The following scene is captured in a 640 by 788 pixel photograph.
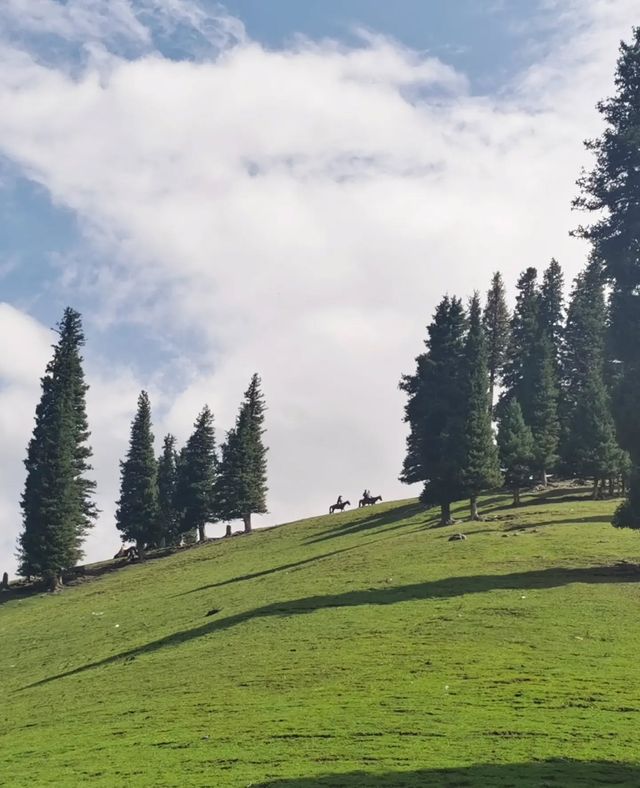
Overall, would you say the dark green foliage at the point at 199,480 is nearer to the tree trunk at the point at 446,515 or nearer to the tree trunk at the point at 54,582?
the tree trunk at the point at 54,582

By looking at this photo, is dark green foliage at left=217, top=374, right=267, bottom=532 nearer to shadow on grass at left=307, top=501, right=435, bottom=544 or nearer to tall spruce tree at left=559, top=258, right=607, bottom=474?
shadow on grass at left=307, top=501, right=435, bottom=544

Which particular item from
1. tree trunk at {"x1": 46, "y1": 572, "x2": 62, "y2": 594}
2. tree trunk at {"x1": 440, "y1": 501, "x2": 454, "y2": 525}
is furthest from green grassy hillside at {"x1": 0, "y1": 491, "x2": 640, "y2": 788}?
tree trunk at {"x1": 46, "y1": 572, "x2": 62, "y2": 594}

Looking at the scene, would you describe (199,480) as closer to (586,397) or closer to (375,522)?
(375,522)

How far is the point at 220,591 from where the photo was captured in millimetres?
52844

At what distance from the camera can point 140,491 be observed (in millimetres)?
105625

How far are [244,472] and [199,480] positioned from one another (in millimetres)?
8860

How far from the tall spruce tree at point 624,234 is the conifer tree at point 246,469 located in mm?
68009

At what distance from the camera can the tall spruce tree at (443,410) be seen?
69.6 metres

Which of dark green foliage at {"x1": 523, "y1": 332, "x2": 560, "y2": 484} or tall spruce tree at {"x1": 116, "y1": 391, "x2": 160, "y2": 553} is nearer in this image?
dark green foliage at {"x1": 523, "y1": 332, "x2": 560, "y2": 484}

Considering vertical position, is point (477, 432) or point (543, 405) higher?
point (543, 405)

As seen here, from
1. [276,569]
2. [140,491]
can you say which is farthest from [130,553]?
[276,569]

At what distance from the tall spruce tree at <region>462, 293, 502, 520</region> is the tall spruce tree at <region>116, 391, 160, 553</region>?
154ft

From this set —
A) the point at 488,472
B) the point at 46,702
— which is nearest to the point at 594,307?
the point at 488,472

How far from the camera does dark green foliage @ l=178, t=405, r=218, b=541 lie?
112562 mm
